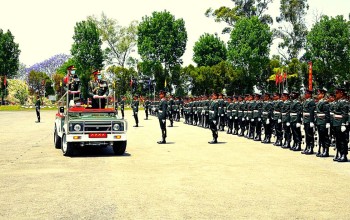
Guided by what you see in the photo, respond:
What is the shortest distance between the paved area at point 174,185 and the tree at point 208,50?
6621 centimetres

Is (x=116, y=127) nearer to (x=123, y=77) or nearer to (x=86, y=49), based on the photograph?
(x=123, y=77)

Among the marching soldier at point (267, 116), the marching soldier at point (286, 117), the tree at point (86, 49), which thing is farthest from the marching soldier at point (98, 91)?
the tree at point (86, 49)

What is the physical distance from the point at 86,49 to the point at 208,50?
2571cm

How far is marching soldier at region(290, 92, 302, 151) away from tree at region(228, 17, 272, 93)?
178ft

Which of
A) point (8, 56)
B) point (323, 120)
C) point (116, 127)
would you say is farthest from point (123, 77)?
point (323, 120)

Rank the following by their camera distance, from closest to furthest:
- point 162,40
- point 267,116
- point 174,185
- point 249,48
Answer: point 174,185
point 267,116
point 249,48
point 162,40

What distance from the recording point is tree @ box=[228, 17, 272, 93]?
7269 centimetres

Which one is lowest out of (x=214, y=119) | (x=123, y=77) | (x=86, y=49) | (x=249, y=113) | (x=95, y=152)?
(x=95, y=152)

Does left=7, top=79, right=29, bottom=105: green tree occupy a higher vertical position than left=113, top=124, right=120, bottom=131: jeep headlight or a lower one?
higher

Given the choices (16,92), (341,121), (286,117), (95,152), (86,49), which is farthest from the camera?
(16,92)

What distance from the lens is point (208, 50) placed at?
8462 centimetres

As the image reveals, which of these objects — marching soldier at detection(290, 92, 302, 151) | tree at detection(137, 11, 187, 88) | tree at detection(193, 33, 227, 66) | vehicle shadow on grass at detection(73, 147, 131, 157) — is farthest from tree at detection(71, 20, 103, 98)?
marching soldier at detection(290, 92, 302, 151)

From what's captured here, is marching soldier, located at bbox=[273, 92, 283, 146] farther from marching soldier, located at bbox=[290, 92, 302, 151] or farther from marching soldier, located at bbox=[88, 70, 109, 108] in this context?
marching soldier, located at bbox=[88, 70, 109, 108]

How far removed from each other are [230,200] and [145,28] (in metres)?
76.9
